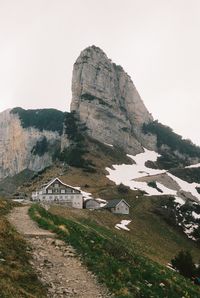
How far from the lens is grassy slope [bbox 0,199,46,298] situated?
1492 centimetres

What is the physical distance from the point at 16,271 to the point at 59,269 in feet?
9.59

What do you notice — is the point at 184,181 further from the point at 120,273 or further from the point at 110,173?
the point at 120,273

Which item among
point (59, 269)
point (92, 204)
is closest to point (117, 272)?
point (59, 269)

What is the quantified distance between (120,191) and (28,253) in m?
117

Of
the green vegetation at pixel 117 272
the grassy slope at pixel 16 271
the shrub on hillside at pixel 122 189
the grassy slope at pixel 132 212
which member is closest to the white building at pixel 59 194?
the grassy slope at pixel 132 212

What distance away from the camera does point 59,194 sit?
12325 centimetres

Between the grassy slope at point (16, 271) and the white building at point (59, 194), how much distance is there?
9859 centimetres

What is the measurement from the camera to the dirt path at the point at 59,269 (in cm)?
1758

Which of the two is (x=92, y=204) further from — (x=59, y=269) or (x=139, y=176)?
(x=59, y=269)

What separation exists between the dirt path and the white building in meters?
95.4

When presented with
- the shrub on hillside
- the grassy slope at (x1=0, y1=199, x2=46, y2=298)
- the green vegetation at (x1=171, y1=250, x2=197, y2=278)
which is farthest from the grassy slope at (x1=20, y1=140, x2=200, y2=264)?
the grassy slope at (x1=0, y1=199, x2=46, y2=298)

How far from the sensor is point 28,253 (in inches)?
832

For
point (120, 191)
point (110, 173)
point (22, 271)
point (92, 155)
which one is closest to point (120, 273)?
point (22, 271)

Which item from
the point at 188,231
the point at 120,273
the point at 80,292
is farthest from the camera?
the point at 188,231
